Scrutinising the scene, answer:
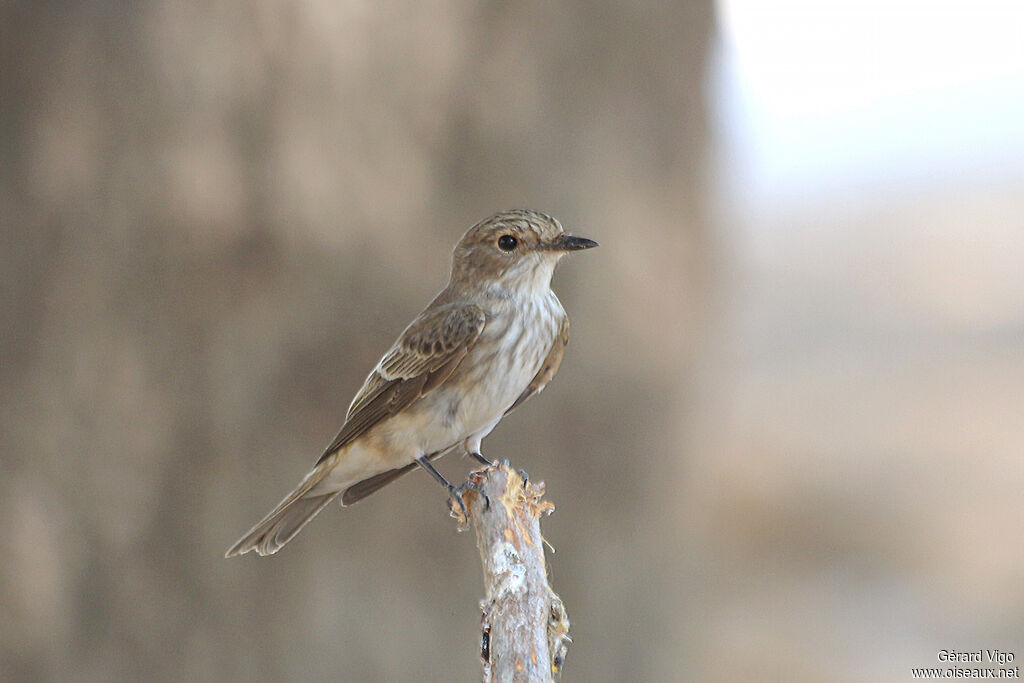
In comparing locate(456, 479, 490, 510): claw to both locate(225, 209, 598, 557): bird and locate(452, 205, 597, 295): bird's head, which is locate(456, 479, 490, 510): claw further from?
locate(452, 205, 597, 295): bird's head

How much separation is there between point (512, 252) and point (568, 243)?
0.51 ft

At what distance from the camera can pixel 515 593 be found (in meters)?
1.76

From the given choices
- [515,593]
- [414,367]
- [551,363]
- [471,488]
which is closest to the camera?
[515,593]

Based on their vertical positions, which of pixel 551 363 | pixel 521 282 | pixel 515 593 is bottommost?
pixel 515 593

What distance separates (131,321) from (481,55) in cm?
123

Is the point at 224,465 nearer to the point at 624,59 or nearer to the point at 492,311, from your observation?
the point at 492,311

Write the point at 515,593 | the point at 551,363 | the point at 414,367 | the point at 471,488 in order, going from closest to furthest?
1. the point at 515,593
2. the point at 471,488
3. the point at 414,367
4. the point at 551,363

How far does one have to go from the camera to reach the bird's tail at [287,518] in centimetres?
231

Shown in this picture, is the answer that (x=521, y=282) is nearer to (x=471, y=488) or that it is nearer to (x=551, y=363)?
(x=551, y=363)

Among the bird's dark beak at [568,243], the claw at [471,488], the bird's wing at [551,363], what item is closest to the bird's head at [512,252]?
the bird's dark beak at [568,243]

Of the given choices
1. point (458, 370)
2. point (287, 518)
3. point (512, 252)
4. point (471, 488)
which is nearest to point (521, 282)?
point (512, 252)

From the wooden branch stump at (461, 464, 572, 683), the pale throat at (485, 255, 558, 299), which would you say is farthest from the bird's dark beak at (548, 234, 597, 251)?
the wooden branch stump at (461, 464, 572, 683)

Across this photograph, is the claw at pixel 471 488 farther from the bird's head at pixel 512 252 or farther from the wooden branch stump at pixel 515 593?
the bird's head at pixel 512 252

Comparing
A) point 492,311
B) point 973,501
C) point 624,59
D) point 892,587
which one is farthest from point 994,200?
point 492,311
